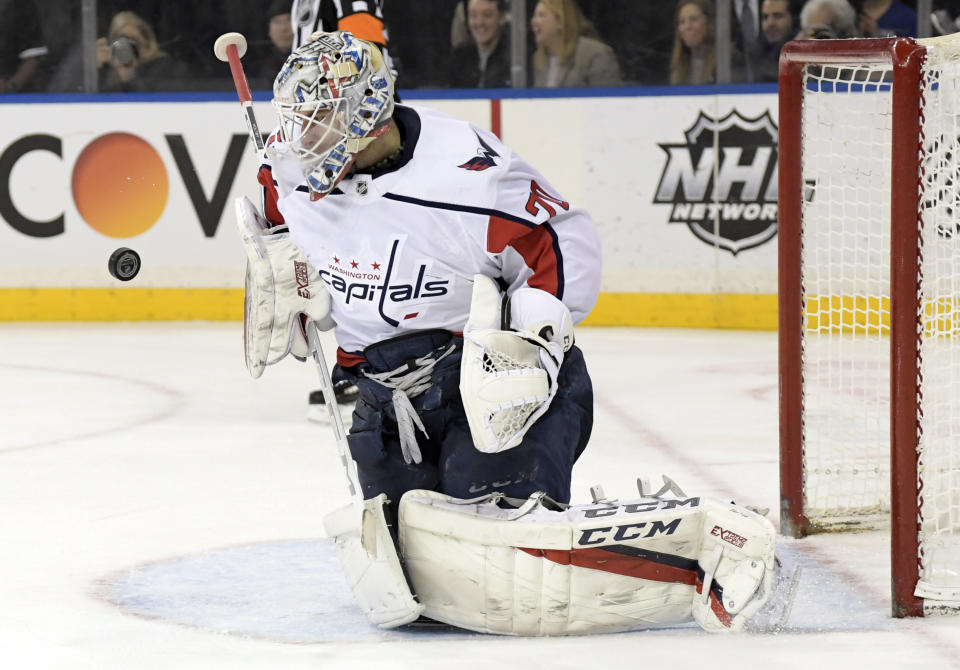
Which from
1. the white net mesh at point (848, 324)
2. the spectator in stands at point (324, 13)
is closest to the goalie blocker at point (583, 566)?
the white net mesh at point (848, 324)

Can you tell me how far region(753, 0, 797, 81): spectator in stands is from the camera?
6.28 meters

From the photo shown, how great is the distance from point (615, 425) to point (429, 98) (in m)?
2.49

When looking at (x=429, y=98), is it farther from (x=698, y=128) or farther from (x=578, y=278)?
(x=578, y=278)

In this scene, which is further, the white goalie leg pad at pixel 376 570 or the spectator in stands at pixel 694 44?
the spectator in stands at pixel 694 44

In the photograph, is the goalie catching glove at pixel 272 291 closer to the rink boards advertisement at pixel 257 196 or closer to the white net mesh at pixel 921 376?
the white net mesh at pixel 921 376

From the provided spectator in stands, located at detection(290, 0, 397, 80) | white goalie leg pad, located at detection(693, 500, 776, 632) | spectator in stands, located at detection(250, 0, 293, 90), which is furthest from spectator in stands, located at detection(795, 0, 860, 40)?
white goalie leg pad, located at detection(693, 500, 776, 632)

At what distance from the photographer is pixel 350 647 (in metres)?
2.34

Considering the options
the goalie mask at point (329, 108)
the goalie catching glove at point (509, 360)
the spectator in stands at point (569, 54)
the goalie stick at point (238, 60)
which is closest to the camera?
the goalie catching glove at point (509, 360)

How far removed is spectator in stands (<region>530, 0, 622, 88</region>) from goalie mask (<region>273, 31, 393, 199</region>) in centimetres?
411

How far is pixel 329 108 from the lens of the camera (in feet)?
7.81

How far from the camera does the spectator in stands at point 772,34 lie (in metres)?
6.28

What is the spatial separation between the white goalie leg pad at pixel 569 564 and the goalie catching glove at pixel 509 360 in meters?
0.12

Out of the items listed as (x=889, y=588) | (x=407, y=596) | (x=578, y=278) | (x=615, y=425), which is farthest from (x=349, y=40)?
(x=615, y=425)

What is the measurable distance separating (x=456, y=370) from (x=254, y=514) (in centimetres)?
90
